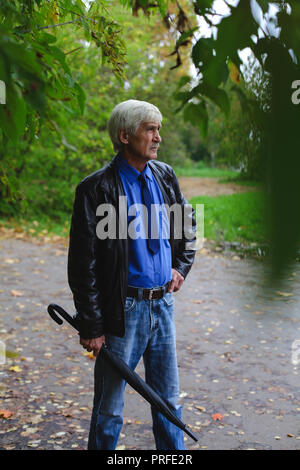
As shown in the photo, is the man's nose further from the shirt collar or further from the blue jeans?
the blue jeans

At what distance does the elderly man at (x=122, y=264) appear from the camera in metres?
2.55

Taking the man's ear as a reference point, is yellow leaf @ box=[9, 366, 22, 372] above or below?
below

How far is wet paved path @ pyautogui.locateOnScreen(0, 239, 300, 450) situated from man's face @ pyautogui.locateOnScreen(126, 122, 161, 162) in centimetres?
79

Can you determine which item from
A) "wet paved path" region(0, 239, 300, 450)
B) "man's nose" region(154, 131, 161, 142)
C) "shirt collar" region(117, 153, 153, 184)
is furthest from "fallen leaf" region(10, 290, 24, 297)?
"man's nose" region(154, 131, 161, 142)

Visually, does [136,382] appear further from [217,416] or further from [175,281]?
[217,416]

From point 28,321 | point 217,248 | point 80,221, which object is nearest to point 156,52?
point 217,248

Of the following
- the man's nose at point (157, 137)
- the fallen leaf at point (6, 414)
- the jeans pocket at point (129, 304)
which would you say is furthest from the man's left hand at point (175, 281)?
the fallen leaf at point (6, 414)

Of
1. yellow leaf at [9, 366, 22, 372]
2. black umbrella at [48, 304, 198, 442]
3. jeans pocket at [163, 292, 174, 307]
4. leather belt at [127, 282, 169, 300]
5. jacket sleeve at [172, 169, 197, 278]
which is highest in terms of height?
jacket sleeve at [172, 169, 197, 278]

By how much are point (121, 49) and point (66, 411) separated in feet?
8.68

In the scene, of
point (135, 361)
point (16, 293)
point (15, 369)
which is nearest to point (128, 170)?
point (135, 361)

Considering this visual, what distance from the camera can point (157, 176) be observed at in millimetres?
2816

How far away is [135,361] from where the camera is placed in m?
2.75

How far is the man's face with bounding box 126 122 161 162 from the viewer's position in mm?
2619

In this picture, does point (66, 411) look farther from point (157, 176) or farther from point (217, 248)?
point (217, 248)
